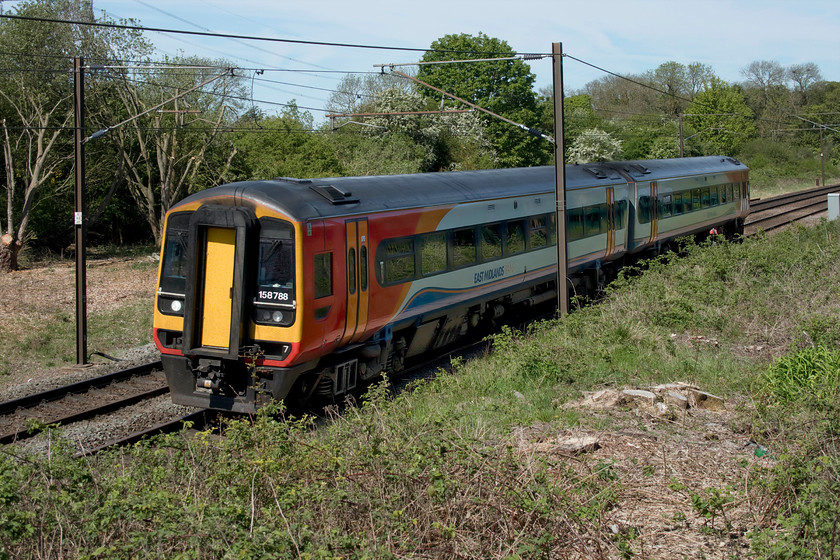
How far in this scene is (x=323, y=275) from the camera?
9.66m

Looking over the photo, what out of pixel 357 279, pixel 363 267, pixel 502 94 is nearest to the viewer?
pixel 357 279

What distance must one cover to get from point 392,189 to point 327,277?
2377 mm

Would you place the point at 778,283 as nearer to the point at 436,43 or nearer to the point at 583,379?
the point at 583,379

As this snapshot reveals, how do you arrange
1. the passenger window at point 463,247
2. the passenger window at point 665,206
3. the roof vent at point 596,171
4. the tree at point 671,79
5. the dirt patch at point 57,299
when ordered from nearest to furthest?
the passenger window at point 463,247 → the dirt patch at point 57,299 → the roof vent at point 596,171 → the passenger window at point 665,206 → the tree at point 671,79

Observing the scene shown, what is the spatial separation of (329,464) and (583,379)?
15.5 ft

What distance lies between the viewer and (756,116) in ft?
251

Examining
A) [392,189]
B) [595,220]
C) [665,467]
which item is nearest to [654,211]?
[595,220]

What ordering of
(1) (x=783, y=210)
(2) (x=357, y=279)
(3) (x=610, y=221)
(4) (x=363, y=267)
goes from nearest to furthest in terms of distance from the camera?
(2) (x=357, y=279), (4) (x=363, y=267), (3) (x=610, y=221), (1) (x=783, y=210)

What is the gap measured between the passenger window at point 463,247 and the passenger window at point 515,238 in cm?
131

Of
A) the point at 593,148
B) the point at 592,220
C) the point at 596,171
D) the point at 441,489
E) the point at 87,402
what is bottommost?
the point at 87,402

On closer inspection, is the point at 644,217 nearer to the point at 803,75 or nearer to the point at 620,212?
the point at 620,212

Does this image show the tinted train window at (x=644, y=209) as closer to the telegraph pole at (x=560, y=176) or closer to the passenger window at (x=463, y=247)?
the telegraph pole at (x=560, y=176)

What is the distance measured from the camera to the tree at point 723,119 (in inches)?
2795

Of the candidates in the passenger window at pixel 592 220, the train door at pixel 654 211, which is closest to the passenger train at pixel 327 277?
the passenger window at pixel 592 220
